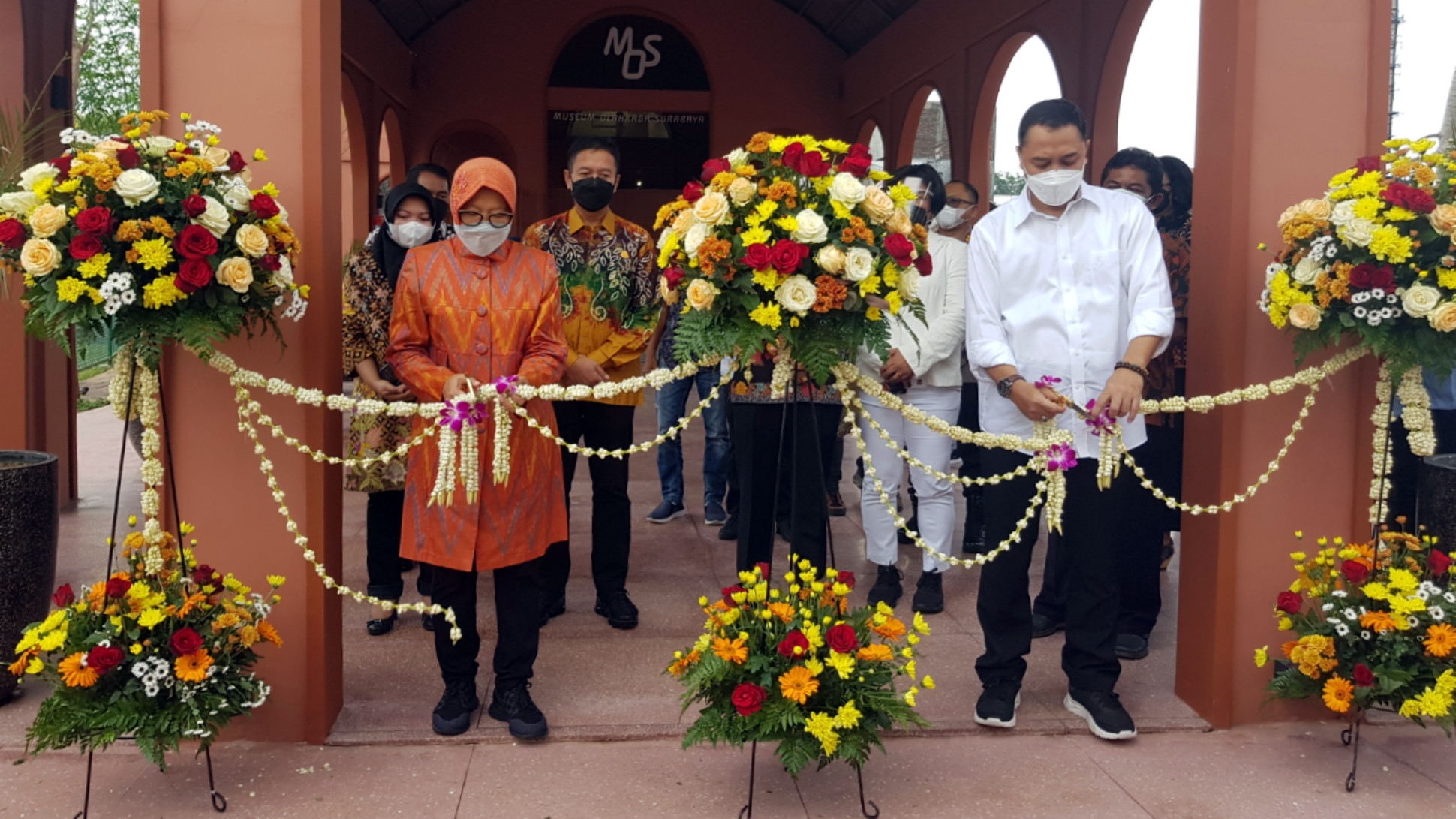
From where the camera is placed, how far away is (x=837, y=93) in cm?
1530

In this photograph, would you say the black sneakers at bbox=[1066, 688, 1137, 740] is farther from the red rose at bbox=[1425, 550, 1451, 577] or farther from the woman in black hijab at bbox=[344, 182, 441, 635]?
the woman in black hijab at bbox=[344, 182, 441, 635]

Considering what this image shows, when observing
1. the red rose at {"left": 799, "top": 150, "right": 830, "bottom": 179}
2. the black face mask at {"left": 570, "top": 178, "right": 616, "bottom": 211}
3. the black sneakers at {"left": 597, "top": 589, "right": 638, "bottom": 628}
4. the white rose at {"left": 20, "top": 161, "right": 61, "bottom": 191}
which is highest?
the black face mask at {"left": 570, "top": 178, "right": 616, "bottom": 211}

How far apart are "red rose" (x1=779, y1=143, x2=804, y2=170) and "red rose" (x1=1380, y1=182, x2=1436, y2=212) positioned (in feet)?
5.72

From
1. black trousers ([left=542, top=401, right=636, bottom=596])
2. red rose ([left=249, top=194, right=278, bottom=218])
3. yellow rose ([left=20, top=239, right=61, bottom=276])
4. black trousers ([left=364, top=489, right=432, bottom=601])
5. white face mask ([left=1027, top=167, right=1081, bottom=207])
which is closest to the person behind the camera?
yellow rose ([left=20, top=239, right=61, bottom=276])

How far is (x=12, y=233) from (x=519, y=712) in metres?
2.02

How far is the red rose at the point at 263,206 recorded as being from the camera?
11.3 feet

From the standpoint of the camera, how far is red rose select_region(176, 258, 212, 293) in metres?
3.28

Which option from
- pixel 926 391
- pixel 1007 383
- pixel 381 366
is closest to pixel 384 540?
pixel 381 366

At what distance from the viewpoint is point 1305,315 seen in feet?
12.1

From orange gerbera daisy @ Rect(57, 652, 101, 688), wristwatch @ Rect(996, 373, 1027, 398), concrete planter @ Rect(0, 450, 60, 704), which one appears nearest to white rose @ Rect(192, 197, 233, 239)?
orange gerbera daisy @ Rect(57, 652, 101, 688)

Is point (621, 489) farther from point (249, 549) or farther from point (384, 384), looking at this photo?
point (249, 549)

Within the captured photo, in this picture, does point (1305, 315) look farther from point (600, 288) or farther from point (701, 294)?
point (600, 288)

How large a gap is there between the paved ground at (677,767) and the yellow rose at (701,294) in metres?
1.42

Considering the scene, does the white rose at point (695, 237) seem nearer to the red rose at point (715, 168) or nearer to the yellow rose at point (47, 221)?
the red rose at point (715, 168)
